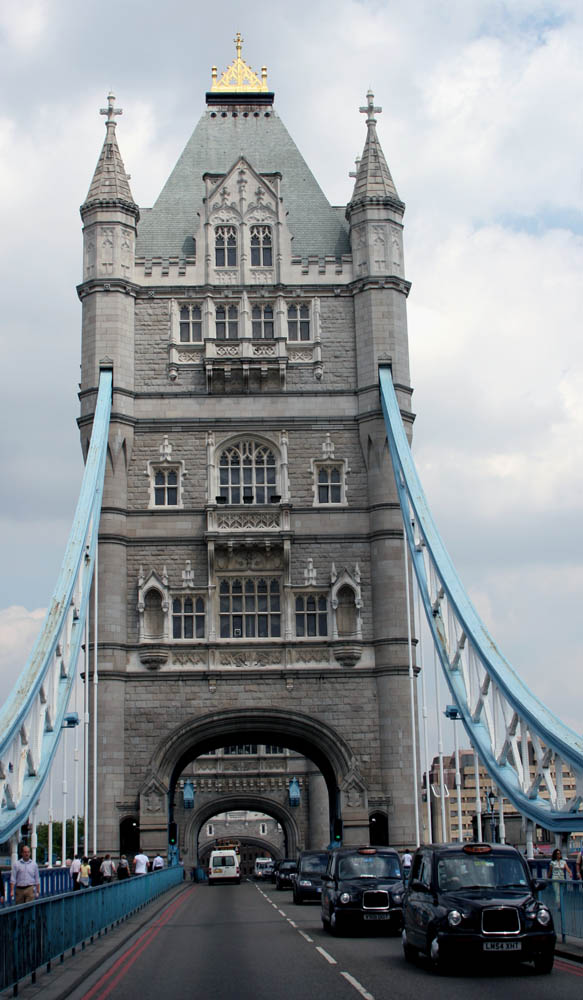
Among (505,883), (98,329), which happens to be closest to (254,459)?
(98,329)

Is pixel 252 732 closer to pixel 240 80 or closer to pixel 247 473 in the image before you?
pixel 247 473

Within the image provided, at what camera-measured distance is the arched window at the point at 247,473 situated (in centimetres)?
4059

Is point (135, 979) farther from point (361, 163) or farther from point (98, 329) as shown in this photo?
point (361, 163)

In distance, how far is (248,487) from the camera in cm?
4069

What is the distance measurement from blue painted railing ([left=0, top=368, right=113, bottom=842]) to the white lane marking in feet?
32.5

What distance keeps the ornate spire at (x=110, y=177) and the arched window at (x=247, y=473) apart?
9.39 meters

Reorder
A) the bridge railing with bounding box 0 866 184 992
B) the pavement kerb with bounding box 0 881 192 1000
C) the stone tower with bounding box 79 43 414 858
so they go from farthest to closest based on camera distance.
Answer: the stone tower with bounding box 79 43 414 858 → the pavement kerb with bounding box 0 881 192 1000 → the bridge railing with bounding box 0 866 184 992

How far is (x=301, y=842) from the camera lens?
64.4 meters

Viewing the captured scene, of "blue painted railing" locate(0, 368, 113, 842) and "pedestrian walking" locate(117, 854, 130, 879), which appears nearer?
"blue painted railing" locate(0, 368, 113, 842)

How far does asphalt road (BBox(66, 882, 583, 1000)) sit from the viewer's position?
1262 centimetres

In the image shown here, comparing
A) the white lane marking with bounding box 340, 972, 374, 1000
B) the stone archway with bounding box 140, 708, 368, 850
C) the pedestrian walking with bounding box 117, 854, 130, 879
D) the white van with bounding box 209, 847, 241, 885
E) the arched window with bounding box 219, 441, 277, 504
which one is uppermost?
the arched window with bounding box 219, 441, 277, 504

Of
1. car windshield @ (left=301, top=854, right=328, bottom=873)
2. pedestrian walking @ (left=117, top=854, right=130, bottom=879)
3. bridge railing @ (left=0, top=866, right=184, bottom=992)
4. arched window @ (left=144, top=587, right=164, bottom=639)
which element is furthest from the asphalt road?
arched window @ (left=144, top=587, right=164, bottom=639)

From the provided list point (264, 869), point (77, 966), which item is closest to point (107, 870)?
point (77, 966)

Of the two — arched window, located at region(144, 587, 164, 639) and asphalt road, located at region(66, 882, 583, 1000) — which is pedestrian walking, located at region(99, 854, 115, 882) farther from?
arched window, located at region(144, 587, 164, 639)
